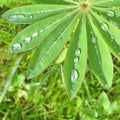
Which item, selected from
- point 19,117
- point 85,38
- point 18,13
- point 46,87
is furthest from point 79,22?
point 19,117

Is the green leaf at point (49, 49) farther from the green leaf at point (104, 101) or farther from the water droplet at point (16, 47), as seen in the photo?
the green leaf at point (104, 101)

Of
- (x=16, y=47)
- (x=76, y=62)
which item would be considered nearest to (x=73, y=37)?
(x=76, y=62)

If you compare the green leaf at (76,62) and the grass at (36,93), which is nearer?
the green leaf at (76,62)

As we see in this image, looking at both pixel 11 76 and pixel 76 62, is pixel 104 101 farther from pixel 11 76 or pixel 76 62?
pixel 76 62

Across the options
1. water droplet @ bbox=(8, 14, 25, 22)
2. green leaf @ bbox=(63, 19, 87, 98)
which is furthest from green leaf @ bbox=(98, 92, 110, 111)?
water droplet @ bbox=(8, 14, 25, 22)

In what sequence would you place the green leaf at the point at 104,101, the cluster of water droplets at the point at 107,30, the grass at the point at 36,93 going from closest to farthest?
the cluster of water droplets at the point at 107,30 → the green leaf at the point at 104,101 → the grass at the point at 36,93

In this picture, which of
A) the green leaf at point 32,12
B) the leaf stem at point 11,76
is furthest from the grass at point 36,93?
the green leaf at point 32,12
